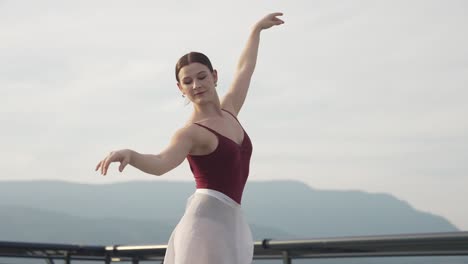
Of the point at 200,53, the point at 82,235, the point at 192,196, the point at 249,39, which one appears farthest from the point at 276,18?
the point at 82,235

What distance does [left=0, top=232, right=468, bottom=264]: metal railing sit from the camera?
3.69 metres

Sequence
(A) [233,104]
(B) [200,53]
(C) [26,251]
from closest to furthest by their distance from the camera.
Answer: (B) [200,53]
(A) [233,104]
(C) [26,251]

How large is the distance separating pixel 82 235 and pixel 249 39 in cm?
17561

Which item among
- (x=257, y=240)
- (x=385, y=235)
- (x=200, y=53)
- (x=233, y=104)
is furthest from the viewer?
(x=257, y=240)

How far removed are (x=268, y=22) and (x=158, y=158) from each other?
3.77 feet

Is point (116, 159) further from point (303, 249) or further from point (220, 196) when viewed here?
point (303, 249)

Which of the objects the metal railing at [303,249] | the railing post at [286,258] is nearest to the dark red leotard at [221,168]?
the metal railing at [303,249]

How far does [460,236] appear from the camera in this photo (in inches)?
139

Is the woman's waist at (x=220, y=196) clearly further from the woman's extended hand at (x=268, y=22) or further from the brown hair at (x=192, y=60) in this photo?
the woman's extended hand at (x=268, y=22)

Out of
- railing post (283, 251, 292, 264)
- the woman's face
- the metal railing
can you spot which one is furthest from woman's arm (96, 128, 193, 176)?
railing post (283, 251, 292, 264)

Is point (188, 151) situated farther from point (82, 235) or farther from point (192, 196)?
point (82, 235)

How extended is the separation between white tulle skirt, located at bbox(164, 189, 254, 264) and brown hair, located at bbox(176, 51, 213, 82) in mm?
425

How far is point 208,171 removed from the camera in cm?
253

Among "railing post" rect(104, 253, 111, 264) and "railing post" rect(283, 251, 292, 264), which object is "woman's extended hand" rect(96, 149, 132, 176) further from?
"railing post" rect(104, 253, 111, 264)
